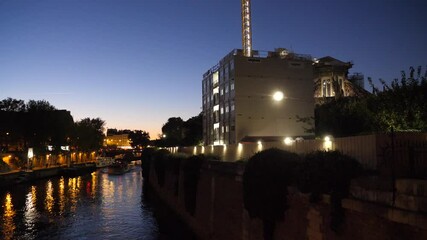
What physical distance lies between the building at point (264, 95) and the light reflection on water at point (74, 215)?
821 inches

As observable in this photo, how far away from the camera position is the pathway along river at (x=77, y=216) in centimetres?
3058

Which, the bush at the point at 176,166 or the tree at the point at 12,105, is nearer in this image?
the bush at the point at 176,166

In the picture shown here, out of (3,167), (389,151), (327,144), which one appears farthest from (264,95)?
(389,151)

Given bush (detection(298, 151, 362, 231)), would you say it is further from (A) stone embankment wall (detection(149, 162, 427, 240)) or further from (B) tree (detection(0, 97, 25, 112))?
(B) tree (detection(0, 97, 25, 112))

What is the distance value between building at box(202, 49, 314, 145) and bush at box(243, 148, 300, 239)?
47615 millimetres

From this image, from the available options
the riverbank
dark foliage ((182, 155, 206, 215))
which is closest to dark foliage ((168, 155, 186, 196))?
dark foliage ((182, 155, 206, 215))

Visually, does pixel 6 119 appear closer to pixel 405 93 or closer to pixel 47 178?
pixel 47 178

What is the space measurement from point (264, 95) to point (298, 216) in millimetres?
51485

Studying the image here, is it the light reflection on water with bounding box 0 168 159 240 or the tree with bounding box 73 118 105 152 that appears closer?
the light reflection on water with bounding box 0 168 159 240

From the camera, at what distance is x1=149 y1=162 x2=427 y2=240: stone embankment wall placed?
890 cm

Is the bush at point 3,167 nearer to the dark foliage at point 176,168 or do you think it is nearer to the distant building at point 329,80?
the dark foliage at point 176,168

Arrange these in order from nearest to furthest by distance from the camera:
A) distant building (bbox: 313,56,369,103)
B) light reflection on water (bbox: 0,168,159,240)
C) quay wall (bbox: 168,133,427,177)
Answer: quay wall (bbox: 168,133,427,177) < light reflection on water (bbox: 0,168,159,240) < distant building (bbox: 313,56,369,103)

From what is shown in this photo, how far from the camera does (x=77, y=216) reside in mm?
38594

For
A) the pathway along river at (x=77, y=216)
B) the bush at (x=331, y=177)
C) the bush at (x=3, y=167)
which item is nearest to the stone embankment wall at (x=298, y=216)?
the bush at (x=331, y=177)
